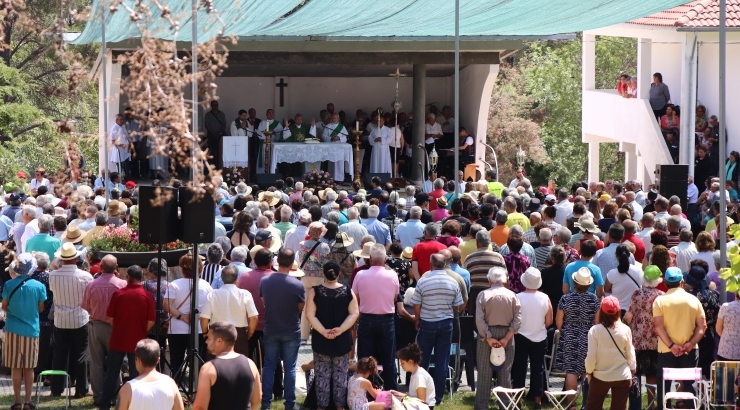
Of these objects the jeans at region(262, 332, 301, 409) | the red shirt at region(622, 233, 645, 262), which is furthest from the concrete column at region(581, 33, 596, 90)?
the jeans at region(262, 332, 301, 409)

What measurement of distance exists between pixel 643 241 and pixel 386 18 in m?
9.88

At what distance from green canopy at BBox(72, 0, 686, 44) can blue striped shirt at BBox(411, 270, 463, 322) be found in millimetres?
10768

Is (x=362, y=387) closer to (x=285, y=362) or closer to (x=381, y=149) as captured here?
(x=285, y=362)

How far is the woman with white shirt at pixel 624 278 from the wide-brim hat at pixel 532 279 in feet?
2.68

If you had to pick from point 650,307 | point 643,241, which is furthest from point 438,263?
point 643,241

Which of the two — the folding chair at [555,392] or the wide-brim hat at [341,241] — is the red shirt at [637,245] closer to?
the folding chair at [555,392]

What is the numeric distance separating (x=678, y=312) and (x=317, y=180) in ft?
44.3

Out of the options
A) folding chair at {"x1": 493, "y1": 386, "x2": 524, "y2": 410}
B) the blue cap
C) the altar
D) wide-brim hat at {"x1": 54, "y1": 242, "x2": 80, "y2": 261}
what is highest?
the altar

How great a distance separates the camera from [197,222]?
1020 cm

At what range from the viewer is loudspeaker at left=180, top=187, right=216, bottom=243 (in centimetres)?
1019

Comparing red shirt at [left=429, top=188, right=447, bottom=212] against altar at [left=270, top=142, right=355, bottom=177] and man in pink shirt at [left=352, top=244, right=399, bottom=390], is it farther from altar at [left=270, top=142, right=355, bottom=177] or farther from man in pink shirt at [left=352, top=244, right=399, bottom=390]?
altar at [left=270, top=142, right=355, bottom=177]

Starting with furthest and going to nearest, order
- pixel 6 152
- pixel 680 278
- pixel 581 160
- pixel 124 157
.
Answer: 1. pixel 581 160
2. pixel 6 152
3. pixel 124 157
4. pixel 680 278

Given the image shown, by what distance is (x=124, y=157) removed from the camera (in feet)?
80.1

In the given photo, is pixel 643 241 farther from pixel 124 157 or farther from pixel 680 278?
pixel 124 157
